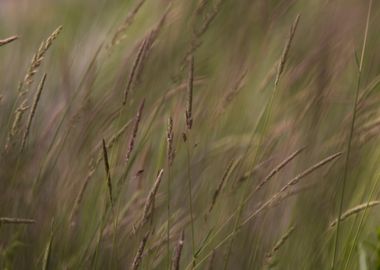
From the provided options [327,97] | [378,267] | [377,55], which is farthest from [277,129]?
[378,267]

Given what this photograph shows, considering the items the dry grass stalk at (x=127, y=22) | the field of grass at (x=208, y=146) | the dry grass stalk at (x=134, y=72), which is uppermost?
the dry grass stalk at (x=127, y=22)

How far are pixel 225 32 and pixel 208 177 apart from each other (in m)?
0.32

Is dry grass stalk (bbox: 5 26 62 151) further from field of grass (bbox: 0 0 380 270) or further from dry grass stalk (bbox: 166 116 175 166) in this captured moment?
dry grass stalk (bbox: 166 116 175 166)

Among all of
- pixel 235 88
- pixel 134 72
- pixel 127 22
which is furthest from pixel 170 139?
pixel 127 22

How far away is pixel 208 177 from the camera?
2.04 meters

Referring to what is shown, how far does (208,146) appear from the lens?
6.82 feet

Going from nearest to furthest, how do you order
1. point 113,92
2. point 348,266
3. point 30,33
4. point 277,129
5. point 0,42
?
1. point 0,42
2. point 348,266
3. point 277,129
4. point 113,92
5. point 30,33

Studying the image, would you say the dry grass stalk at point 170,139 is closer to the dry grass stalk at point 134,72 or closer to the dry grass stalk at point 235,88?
the dry grass stalk at point 134,72

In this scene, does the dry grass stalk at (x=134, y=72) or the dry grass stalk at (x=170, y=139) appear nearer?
the dry grass stalk at (x=170, y=139)

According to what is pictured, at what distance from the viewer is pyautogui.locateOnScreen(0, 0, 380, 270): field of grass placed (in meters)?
1.92

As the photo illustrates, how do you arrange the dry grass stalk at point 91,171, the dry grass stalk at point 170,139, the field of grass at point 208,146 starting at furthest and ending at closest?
the field of grass at point 208,146, the dry grass stalk at point 91,171, the dry grass stalk at point 170,139

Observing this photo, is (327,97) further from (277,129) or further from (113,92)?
Answer: (113,92)

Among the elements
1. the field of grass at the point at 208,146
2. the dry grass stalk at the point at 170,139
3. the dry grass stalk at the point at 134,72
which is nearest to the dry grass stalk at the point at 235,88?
the field of grass at the point at 208,146

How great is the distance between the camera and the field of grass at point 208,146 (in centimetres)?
192
